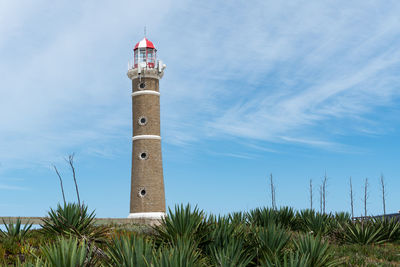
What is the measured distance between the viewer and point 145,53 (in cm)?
4369

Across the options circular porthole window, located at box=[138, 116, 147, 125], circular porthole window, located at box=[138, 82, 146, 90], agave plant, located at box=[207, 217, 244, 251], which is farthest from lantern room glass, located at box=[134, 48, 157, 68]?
agave plant, located at box=[207, 217, 244, 251]

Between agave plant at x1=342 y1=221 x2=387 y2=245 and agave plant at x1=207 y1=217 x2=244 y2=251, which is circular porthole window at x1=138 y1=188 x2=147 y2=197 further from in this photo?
agave plant at x1=207 y1=217 x2=244 y2=251

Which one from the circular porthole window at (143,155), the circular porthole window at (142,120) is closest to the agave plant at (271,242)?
the circular porthole window at (143,155)

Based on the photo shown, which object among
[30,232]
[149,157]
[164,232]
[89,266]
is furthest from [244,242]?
[149,157]

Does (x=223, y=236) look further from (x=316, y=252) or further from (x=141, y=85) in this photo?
(x=141, y=85)

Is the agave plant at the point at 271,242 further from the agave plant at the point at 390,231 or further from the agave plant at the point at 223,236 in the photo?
the agave plant at the point at 390,231

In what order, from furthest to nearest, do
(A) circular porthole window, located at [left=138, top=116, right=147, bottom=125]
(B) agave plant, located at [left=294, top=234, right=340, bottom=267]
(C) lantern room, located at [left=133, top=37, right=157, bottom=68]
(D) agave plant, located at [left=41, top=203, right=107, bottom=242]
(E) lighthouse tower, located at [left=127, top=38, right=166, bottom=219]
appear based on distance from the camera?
(C) lantern room, located at [left=133, top=37, right=157, bottom=68] → (A) circular porthole window, located at [left=138, top=116, right=147, bottom=125] → (E) lighthouse tower, located at [left=127, top=38, right=166, bottom=219] → (D) agave plant, located at [left=41, top=203, right=107, bottom=242] → (B) agave plant, located at [left=294, top=234, right=340, bottom=267]

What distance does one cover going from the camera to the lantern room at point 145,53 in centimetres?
4309

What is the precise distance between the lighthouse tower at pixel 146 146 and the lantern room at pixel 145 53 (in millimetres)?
490

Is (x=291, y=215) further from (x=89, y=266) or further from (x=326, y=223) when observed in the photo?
(x=89, y=266)

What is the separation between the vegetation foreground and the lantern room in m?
26.2

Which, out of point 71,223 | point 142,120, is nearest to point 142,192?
point 142,120

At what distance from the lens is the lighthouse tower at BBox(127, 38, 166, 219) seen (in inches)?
1569

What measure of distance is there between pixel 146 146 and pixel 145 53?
9.92 meters
